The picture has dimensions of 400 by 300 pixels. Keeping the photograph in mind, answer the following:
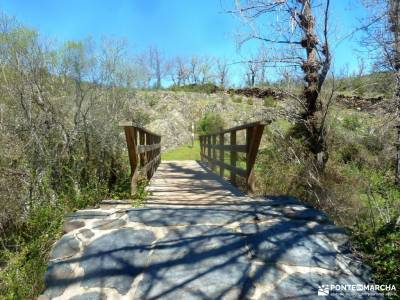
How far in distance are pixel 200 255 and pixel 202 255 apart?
0.06 ft

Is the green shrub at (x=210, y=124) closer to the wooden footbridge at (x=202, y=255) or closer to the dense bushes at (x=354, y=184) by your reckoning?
the dense bushes at (x=354, y=184)

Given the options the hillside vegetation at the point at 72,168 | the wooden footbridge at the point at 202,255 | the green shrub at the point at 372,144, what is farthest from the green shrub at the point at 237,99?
the wooden footbridge at the point at 202,255

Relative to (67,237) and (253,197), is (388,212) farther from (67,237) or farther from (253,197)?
(67,237)

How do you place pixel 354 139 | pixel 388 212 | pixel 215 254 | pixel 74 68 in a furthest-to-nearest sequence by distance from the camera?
1. pixel 354 139
2. pixel 74 68
3. pixel 388 212
4. pixel 215 254

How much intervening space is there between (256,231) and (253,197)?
1658 mm

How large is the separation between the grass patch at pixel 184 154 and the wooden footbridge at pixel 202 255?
45.1ft

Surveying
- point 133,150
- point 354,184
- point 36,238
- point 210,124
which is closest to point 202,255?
point 36,238

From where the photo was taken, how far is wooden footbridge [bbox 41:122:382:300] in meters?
3.24

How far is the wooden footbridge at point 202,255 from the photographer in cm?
324

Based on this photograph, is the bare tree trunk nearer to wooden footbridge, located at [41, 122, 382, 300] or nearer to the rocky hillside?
wooden footbridge, located at [41, 122, 382, 300]

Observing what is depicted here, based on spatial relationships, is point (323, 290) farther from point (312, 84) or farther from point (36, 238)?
point (312, 84)

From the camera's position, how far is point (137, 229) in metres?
4.11

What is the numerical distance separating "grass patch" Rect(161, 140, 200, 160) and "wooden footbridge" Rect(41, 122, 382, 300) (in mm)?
13732

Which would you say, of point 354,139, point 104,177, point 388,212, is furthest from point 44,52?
point 354,139
